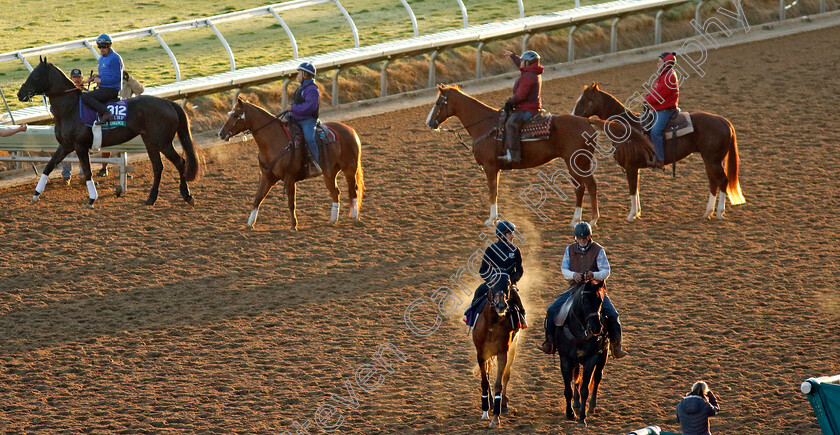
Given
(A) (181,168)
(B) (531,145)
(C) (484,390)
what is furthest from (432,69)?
(C) (484,390)

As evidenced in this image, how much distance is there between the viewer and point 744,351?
10797 millimetres

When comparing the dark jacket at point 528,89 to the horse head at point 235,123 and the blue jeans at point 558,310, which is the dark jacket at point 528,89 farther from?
the blue jeans at point 558,310

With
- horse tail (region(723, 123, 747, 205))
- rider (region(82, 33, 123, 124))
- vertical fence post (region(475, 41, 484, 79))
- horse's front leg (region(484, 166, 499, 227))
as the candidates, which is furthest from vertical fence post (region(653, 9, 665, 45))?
rider (region(82, 33, 123, 124))

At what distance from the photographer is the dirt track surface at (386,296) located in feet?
32.4

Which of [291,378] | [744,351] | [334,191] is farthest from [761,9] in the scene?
[291,378]

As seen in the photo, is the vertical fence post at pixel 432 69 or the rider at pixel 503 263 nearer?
the rider at pixel 503 263

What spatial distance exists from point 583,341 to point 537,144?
541cm

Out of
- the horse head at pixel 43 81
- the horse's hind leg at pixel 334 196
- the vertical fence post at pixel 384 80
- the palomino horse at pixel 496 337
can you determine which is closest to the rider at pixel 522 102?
the horse's hind leg at pixel 334 196

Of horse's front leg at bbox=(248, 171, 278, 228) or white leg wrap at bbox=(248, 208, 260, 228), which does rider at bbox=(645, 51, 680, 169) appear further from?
white leg wrap at bbox=(248, 208, 260, 228)

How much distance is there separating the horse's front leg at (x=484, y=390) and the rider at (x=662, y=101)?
573cm

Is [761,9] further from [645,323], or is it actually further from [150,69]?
[645,323]

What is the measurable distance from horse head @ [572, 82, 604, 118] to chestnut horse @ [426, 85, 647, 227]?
555 millimetres

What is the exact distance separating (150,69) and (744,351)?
45.1ft

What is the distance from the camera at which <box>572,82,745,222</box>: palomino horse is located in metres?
14.2
